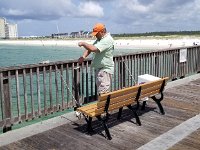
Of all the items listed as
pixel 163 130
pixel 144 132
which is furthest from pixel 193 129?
pixel 144 132

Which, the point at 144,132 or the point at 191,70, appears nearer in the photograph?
the point at 144,132

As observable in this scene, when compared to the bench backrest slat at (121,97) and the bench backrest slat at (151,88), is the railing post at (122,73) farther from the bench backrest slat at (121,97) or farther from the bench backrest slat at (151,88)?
the bench backrest slat at (121,97)

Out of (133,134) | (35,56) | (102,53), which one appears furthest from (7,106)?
(35,56)

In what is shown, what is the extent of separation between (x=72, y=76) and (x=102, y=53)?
4.79 ft

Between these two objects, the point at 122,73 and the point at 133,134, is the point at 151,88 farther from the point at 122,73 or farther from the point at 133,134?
the point at 122,73

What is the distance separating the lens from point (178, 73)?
11.1 m

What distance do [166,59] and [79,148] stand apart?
20.3ft

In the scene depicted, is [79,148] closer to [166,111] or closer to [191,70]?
[166,111]

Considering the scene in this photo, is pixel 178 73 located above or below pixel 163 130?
above

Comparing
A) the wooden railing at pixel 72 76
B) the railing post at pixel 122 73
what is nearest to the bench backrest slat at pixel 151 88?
the wooden railing at pixel 72 76

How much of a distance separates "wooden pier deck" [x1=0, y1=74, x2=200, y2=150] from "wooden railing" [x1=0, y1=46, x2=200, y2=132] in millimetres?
667

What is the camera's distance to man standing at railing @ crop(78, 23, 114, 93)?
213 inches

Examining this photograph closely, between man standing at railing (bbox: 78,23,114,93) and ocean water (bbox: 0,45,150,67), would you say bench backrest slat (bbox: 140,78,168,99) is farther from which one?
ocean water (bbox: 0,45,150,67)

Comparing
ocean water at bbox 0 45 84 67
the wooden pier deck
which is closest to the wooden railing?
the wooden pier deck
